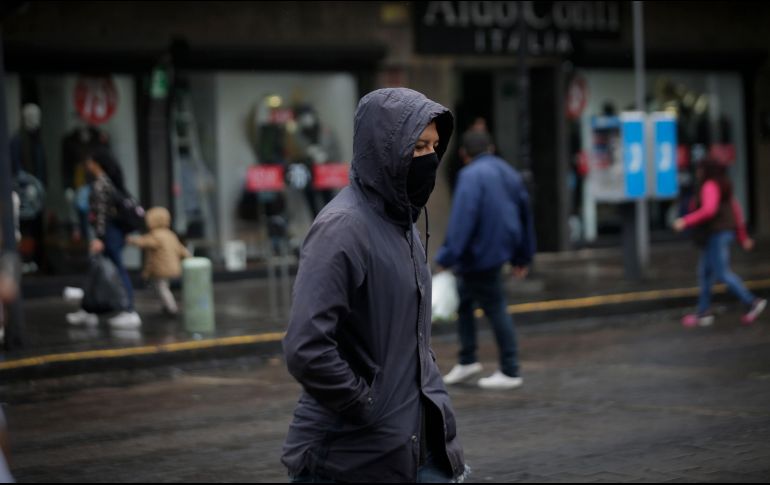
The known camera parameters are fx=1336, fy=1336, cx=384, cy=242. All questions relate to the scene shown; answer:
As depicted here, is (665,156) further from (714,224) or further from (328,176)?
(328,176)

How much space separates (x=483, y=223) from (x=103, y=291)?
16.1 feet

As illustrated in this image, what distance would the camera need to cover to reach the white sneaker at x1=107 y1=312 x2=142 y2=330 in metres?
13.5

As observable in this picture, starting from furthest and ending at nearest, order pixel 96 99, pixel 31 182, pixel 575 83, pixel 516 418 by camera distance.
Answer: pixel 575 83 → pixel 96 99 → pixel 31 182 → pixel 516 418

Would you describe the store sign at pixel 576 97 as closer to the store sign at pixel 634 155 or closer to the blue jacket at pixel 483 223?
the store sign at pixel 634 155

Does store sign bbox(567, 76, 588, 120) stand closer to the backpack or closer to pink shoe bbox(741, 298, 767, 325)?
pink shoe bbox(741, 298, 767, 325)

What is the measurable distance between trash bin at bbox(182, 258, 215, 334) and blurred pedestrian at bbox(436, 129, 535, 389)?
Result: 366cm

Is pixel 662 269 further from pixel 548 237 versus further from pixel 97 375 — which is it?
pixel 97 375

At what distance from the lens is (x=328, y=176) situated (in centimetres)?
1880

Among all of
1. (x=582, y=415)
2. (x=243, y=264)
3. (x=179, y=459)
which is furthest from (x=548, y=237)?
(x=179, y=459)

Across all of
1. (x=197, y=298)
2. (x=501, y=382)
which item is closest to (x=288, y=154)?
(x=197, y=298)

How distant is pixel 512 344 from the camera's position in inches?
385

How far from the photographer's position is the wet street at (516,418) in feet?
23.7

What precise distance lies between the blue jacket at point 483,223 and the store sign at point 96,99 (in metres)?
8.27

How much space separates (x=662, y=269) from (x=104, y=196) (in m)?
8.11
